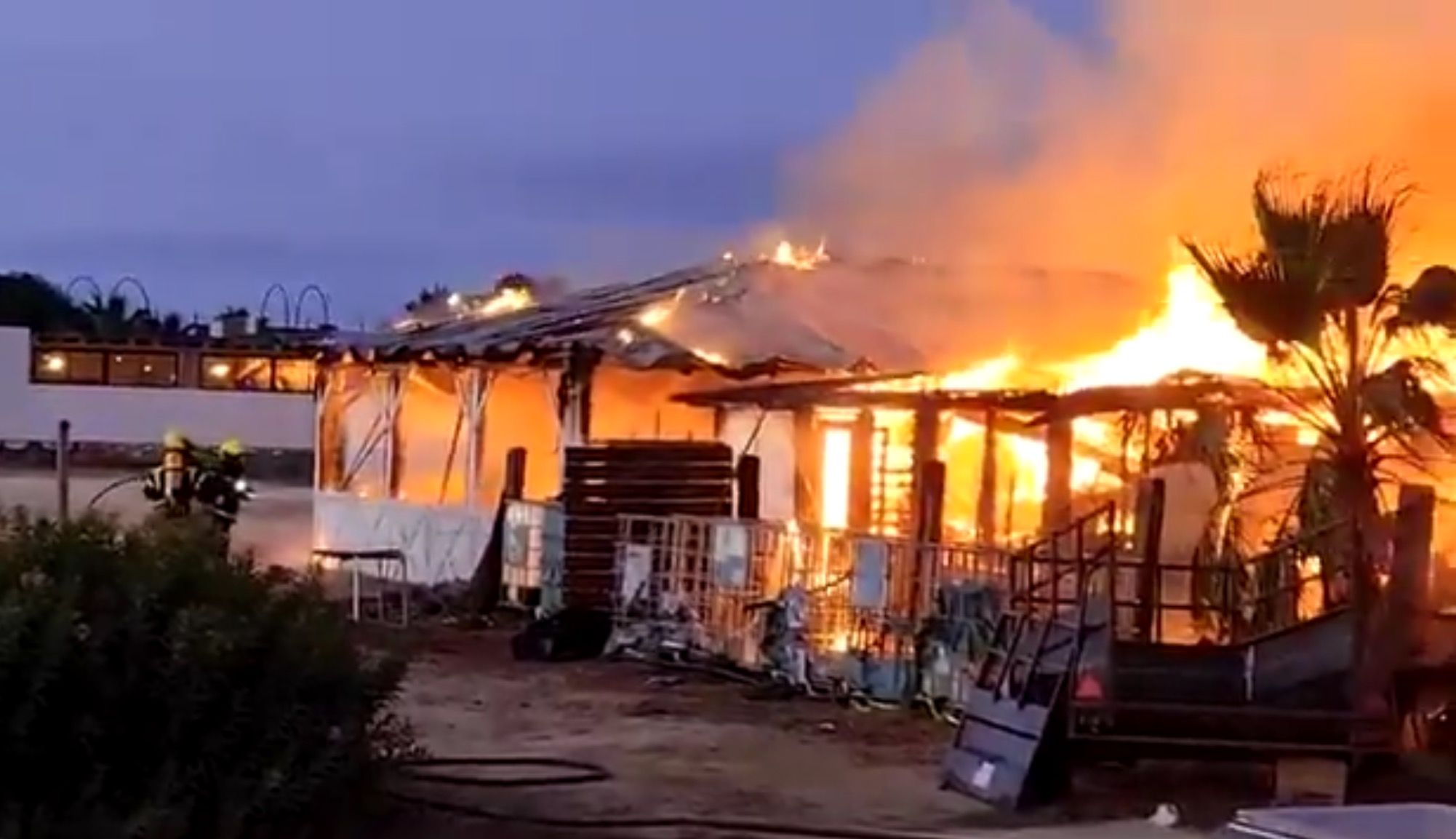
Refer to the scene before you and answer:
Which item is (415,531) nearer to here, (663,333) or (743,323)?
(663,333)

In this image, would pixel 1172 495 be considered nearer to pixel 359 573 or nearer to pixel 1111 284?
pixel 359 573

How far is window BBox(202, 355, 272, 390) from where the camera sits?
1869 inches

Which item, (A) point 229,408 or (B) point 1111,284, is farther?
(A) point 229,408

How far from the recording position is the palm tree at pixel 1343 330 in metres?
13.1

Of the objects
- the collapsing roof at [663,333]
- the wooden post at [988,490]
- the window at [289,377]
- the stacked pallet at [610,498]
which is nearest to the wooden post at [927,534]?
the wooden post at [988,490]

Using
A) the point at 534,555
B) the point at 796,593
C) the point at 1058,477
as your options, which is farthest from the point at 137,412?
the point at 796,593

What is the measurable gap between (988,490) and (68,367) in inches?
1210

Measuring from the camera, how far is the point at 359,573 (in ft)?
80.3

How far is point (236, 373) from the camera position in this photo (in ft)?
158

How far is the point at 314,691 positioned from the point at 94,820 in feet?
3.63

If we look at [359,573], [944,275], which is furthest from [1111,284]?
[359,573]

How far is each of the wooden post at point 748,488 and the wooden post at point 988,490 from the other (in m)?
1.86

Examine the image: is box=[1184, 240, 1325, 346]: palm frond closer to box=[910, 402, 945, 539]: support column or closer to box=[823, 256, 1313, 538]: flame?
box=[910, 402, 945, 539]: support column

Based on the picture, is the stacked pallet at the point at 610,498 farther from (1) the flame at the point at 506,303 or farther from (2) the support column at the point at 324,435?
(2) the support column at the point at 324,435
